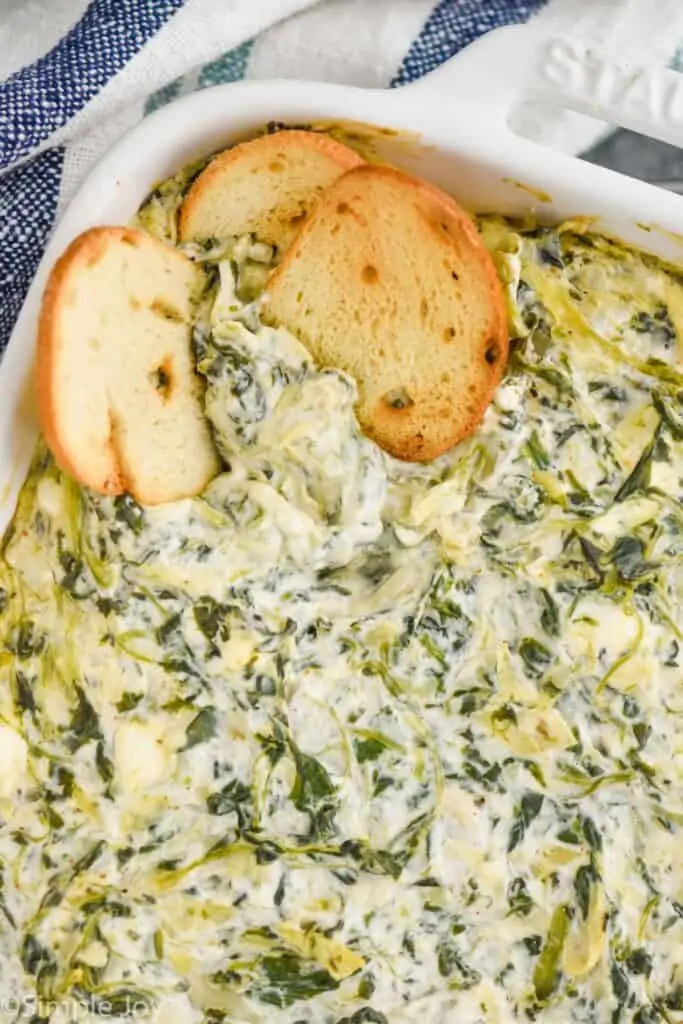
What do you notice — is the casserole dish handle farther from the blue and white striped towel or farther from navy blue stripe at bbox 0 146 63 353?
navy blue stripe at bbox 0 146 63 353

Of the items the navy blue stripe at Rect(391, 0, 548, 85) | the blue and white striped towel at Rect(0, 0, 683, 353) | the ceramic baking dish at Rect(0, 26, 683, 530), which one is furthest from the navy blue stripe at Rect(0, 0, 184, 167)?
the navy blue stripe at Rect(391, 0, 548, 85)

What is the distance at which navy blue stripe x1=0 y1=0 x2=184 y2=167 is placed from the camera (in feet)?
5.72

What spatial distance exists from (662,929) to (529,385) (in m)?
0.73

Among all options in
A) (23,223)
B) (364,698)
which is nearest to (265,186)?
(23,223)

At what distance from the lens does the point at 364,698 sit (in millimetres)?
1688

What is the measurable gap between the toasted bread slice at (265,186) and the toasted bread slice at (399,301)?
0.14 ft

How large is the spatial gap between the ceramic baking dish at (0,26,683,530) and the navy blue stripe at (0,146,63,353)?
0.61 feet

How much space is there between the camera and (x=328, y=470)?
1.64m

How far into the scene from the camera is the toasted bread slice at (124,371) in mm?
1569

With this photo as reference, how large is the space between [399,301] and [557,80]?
13.3 inches

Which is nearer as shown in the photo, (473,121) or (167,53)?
(473,121)

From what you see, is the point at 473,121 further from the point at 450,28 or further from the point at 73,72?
the point at 73,72

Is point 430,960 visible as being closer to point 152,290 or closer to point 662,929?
point 662,929

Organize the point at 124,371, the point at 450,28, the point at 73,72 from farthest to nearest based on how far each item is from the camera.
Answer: the point at 450,28
the point at 73,72
the point at 124,371
